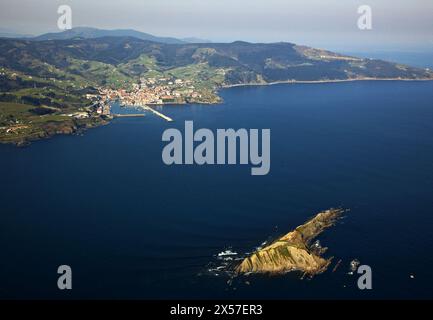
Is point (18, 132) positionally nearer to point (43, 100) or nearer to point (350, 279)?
point (43, 100)

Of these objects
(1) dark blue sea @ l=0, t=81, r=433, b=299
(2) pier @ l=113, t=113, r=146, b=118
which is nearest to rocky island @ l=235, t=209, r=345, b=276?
(1) dark blue sea @ l=0, t=81, r=433, b=299

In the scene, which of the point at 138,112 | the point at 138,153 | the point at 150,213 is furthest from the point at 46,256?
the point at 138,112

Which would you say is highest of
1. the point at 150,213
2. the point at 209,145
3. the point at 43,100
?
the point at 43,100

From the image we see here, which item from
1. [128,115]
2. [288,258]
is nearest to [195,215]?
[288,258]

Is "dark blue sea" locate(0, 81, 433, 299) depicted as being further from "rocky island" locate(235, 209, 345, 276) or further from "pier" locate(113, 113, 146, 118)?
"pier" locate(113, 113, 146, 118)

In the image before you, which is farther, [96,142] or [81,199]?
[96,142]

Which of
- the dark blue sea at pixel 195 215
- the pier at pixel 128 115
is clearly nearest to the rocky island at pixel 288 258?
the dark blue sea at pixel 195 215
